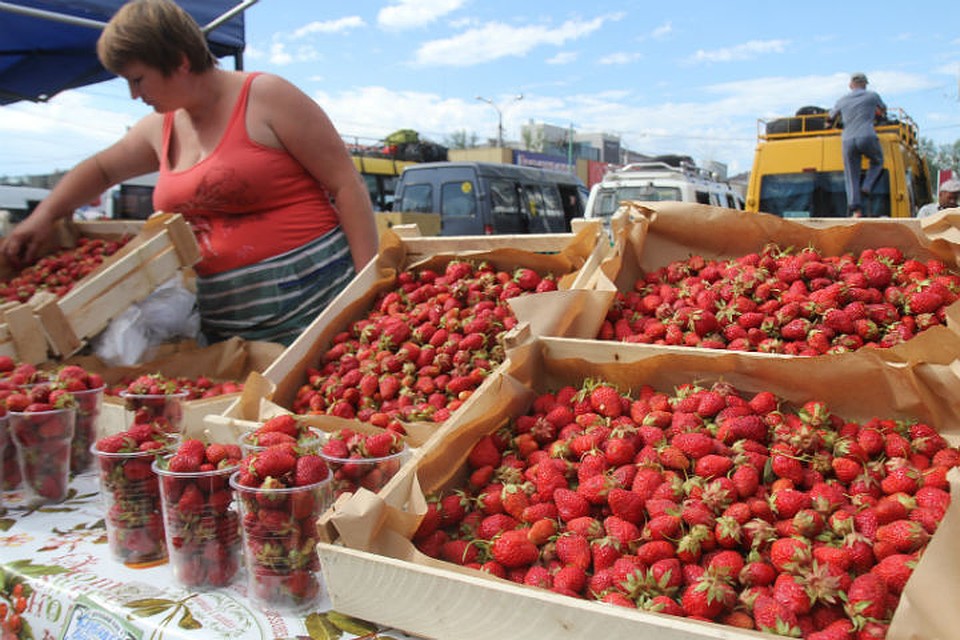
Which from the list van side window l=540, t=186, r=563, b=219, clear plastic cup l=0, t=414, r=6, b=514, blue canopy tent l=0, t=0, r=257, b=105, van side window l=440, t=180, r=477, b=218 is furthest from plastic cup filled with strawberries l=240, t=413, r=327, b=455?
van side window l=540, t=186, r=563, b=219

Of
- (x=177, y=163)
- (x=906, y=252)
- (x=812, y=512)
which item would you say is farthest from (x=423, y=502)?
(x=177, y=163)

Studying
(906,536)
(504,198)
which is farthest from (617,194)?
(906,536)

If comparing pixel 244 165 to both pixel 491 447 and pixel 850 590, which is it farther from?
pixel 850 590

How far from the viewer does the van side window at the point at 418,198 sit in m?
14.3

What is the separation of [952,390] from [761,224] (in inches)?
42.6

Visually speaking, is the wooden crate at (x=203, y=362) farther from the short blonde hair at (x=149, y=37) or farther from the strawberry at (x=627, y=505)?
the strawberry at (x=627, y=505)

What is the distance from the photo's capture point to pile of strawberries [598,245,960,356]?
196cm

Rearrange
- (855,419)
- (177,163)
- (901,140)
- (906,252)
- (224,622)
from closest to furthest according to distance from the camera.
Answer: (224,622), (855,419), (906,252), (177,163), (901,140)

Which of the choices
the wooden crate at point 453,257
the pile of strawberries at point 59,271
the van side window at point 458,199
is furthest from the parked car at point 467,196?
the wooden crate at point 453,257

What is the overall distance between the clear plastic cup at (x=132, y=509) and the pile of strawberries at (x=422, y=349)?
58cm

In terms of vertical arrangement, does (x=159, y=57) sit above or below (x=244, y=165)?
above

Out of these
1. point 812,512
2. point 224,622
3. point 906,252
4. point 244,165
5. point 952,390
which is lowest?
point 224,622

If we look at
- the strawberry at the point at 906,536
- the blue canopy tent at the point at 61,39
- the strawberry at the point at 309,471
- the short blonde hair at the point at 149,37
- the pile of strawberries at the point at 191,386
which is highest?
the blue canopy tent at the point at 61,39

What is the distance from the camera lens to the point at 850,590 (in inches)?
43.5
